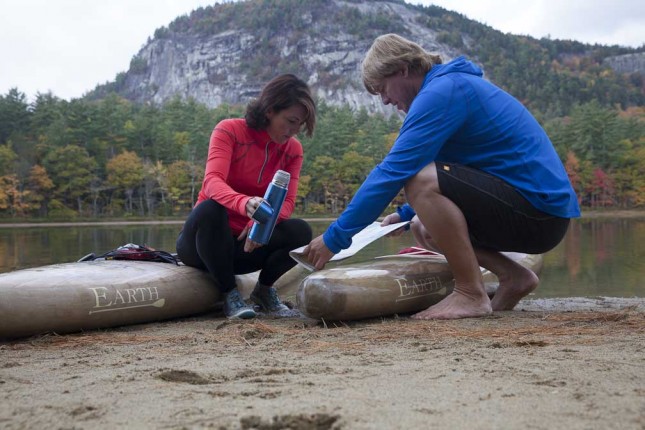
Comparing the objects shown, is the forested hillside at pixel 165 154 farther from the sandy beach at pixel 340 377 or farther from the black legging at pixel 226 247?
the sandy beach at pixel 340 377

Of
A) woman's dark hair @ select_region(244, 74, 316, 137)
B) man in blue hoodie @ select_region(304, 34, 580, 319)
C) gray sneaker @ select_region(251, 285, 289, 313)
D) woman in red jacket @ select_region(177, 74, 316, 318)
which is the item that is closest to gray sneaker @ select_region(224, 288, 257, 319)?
woman in red jacket @ select_region(177, 74, 316, 318)

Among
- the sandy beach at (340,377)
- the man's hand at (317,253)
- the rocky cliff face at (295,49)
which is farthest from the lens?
the rocky cliff face at (295,49)

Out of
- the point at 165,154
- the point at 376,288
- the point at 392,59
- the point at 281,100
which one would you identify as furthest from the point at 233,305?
the point at 165,154

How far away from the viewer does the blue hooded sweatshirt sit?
2.99m

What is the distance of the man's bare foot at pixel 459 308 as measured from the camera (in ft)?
10.5

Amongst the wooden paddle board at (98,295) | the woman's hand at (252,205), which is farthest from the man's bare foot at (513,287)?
the wooden paddle board at (98,295)

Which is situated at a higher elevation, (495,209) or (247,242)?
(495,209)

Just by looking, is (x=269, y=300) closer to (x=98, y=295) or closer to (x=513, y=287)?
(x=98, y=295)

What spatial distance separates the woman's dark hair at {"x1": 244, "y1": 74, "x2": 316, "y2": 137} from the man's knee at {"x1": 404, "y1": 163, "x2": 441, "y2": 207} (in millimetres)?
894

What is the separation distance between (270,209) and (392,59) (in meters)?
0.96

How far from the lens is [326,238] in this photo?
3.06m

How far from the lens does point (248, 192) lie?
3.88m

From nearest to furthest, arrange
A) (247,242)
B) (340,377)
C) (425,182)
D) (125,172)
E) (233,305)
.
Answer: (340,377), (425,182), (247,242), (233,305), (125,172)

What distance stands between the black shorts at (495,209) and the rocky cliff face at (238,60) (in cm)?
13048
